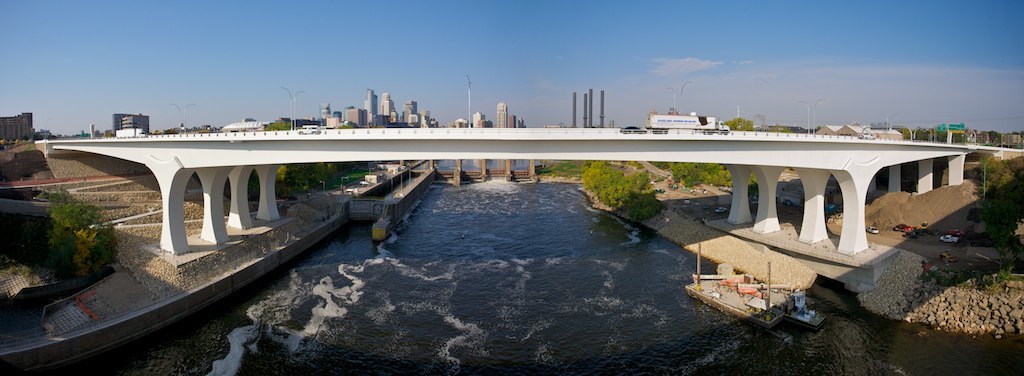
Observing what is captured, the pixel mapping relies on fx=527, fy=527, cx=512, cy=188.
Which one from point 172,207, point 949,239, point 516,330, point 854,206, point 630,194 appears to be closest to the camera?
point 516,330

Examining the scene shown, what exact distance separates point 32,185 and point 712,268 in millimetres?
56465

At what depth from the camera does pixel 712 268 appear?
38.9 meters

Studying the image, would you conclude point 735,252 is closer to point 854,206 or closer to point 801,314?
point 854,206

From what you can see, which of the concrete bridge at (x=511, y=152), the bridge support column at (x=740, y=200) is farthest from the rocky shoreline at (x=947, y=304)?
the bridge support column at (x=740, y=200)

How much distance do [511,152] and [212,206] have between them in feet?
74.1

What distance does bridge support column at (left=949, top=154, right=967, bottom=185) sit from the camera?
2005 inches

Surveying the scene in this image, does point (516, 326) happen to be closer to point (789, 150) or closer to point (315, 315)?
point (315, 315)

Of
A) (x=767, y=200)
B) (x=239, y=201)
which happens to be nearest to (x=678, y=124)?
(x=767, y=200)

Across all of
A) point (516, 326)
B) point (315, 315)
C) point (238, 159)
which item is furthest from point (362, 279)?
point (516, 326)

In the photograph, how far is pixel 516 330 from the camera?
27766 mm

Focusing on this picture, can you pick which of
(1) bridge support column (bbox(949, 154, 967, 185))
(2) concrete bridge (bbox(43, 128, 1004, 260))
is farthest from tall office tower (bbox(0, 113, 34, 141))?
(1) bridge support column (bbox(949, 154, 967, 185))

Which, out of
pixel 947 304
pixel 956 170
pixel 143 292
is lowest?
pixel 947 304

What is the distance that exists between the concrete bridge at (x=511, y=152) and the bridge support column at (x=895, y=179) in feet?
38.7

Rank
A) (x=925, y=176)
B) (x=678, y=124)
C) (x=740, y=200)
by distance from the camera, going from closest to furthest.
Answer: (x=678, y=124), (x=740, y=200), (x=925, y=176)
